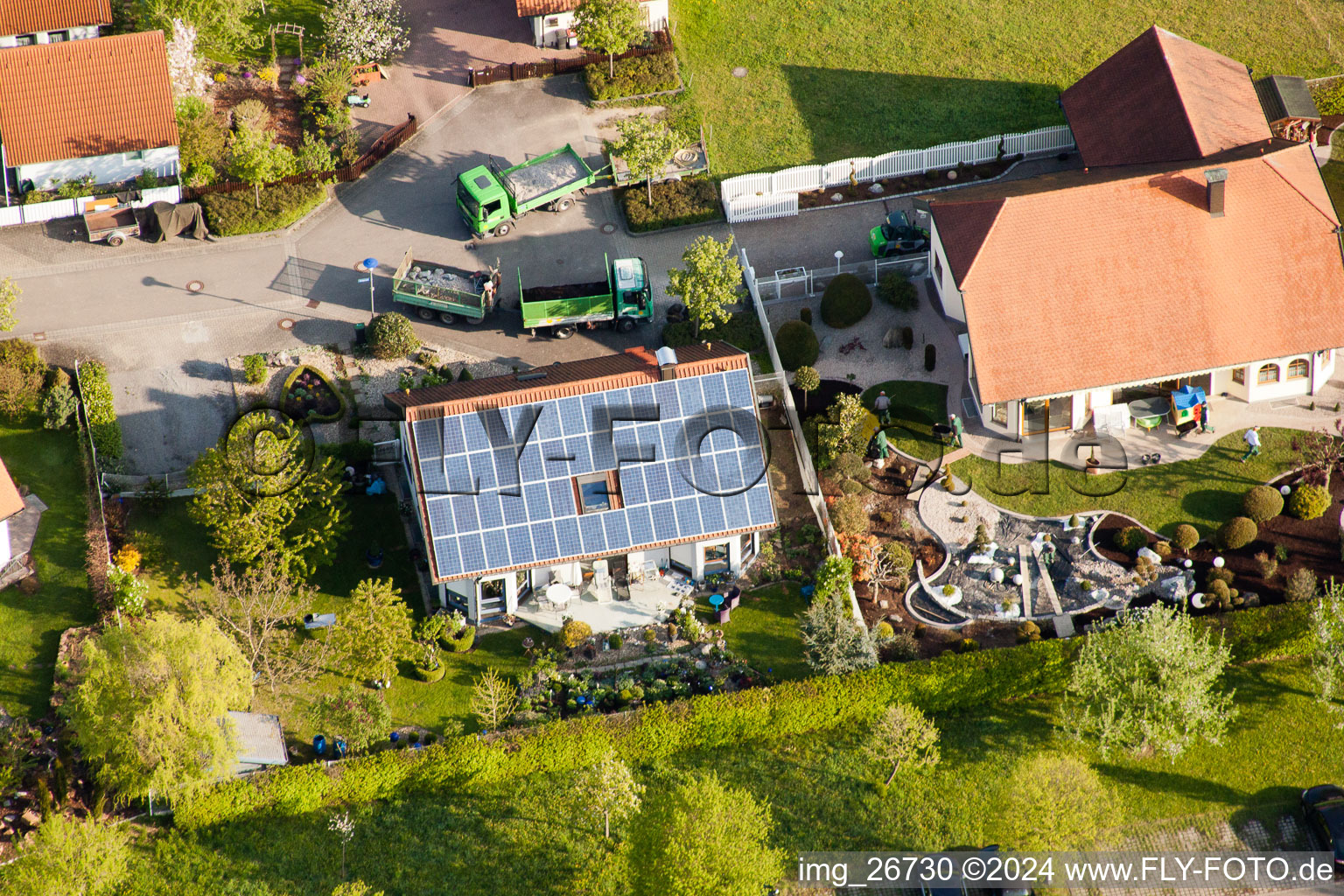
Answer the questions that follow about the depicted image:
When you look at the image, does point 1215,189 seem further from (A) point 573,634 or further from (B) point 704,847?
(B) point 704,847

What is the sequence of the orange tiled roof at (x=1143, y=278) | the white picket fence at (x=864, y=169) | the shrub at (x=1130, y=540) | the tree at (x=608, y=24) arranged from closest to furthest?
the shrub at (x=1130, y=540) → the orange tiled roof at (x=1143, y=278) → the white picket fence at (x=864, y=169) → the tree at (x=608, y=24)

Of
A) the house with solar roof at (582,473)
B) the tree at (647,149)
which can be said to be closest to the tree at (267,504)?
the house with solar roof at (582,473)

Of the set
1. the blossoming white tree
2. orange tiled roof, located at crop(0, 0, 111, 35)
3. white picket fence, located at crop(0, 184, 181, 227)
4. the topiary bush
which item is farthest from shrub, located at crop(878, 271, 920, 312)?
orange tiled roof, located at crop(0, 0, 111, 35)

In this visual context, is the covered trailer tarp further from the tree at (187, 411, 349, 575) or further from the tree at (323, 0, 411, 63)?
the tree at (187, 411, 349, 575)

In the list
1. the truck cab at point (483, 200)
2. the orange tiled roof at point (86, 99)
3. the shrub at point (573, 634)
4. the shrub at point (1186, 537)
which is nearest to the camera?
the shrub at point (573, 634)

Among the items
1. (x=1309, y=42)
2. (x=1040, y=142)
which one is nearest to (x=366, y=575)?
(x=1040, y=142)

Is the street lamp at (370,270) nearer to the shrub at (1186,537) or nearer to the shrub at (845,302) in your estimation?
the shrub at (845,302)
